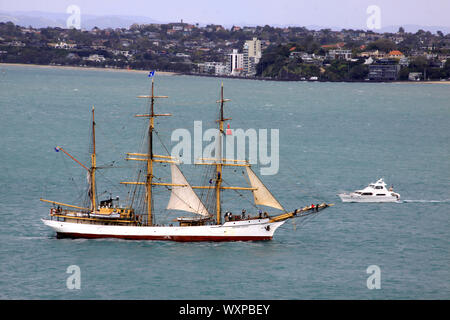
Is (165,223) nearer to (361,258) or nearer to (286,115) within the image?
(361,258)

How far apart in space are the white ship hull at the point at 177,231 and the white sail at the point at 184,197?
7.87 ft

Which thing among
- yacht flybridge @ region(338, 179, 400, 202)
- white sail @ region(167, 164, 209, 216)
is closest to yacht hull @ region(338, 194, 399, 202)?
yacht flybridge @ region(338, 179, 400, 202)

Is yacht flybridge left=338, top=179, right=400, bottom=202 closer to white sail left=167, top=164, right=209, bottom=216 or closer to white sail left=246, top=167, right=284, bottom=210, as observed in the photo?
white sail left=246, top=167, right=284, bottom=210

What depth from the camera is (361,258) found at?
58844 mm

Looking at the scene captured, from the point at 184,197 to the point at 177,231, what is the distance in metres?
3.56

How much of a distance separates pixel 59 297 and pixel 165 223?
16690mm

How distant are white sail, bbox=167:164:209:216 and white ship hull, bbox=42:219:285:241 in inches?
94.4

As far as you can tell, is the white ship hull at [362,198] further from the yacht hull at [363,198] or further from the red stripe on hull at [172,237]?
the red stripe on hull at [172,237]

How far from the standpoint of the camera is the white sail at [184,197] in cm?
6412

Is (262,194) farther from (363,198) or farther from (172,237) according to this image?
(363,198)

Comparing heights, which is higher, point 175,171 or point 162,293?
point 175,171

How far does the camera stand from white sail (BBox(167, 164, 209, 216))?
6412 centimetres

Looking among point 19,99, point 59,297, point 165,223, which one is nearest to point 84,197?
point 165,223
